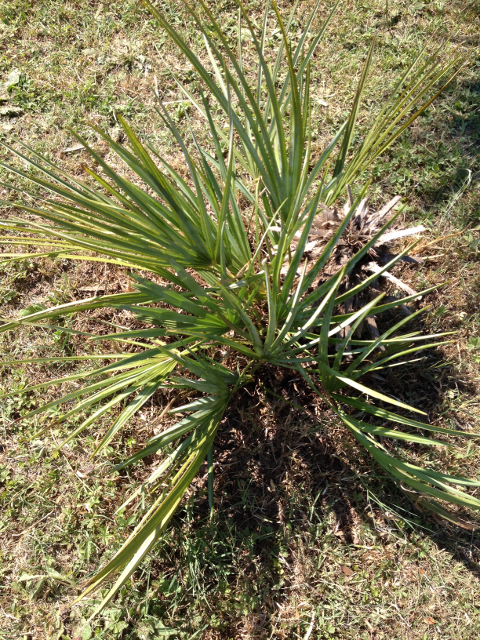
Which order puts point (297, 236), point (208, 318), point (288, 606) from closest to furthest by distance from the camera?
1. point (208, 318)
2. point (288, 606)
3. point (297, 236)

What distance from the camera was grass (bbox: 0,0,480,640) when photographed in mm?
1520

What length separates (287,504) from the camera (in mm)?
1621

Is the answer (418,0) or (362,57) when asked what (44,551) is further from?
(418,0)

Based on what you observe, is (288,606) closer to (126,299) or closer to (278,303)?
(278,303)

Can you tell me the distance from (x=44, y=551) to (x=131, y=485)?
1.29ft

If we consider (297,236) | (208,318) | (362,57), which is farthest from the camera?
(362,57)

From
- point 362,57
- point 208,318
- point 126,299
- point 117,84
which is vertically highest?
point 117,84

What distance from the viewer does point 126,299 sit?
1.25m

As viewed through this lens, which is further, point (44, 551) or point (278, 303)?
point (44, 551)

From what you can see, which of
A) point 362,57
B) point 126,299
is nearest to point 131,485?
point 126,299

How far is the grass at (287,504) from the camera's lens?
1.52 m

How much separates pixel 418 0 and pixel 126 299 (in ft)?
7.42

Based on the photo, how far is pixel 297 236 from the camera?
5.37 feet

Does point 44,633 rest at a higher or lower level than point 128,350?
lower
